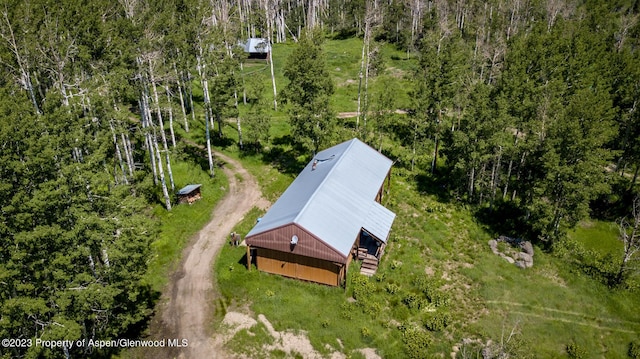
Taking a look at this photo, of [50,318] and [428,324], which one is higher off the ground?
[50,318]

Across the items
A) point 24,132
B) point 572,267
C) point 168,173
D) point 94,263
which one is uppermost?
point 24,132

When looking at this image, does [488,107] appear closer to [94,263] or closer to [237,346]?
[237,346]

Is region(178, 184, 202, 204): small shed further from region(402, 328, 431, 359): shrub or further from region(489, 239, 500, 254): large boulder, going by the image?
region(489, 239, 500, 254): large boulder

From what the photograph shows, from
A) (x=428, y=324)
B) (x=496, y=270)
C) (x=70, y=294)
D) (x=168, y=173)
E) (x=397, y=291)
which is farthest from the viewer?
(x=168, y=173)

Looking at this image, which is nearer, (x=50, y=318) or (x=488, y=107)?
(x=50, y=318)

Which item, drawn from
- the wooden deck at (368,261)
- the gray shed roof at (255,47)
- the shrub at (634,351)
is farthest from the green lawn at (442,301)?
the gray shed roof at (255,47)

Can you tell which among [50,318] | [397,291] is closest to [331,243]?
[397,291]

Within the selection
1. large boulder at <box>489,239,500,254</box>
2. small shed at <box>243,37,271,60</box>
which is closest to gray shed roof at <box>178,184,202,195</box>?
large boulder at <box>489,239,500,254</box>
